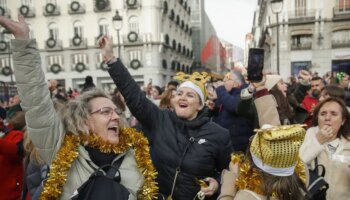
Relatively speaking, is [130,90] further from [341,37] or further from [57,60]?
[57,60]

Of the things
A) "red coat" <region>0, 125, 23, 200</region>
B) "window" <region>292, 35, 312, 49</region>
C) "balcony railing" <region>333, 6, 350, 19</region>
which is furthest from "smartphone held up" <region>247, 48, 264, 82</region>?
"balcony railing" <region>333, 6, 350, 19</region>

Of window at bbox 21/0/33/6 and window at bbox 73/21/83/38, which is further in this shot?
window at bbox 21/0/33/6

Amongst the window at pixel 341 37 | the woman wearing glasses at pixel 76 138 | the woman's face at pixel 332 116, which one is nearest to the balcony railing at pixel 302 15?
the window at pixel 341 37

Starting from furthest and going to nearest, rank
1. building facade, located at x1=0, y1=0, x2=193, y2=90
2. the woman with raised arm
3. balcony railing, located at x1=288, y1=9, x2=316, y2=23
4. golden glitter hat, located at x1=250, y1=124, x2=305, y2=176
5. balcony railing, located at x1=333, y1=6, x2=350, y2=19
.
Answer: building facade, located at x1=0, y1=0, x2=193, y2=90
balcony railing, located at x1=288, y1=9, x2=316, y2=23
balcony railing, located at x1=333, y1=6, x2=350, y2=19
the woman with raised arm
golden glitter hat, located at x1=250, y1=124, x2=305, y2=176

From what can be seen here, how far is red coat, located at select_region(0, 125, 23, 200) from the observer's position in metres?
3.59

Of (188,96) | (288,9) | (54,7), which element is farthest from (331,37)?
(188,96)

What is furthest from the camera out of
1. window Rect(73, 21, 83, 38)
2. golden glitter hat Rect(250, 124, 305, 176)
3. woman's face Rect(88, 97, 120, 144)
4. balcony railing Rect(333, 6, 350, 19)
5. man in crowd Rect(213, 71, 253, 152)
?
window Rect(73, 21, 83, 38)

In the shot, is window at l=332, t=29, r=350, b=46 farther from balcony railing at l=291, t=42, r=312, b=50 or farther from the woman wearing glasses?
the woman wearing glasses

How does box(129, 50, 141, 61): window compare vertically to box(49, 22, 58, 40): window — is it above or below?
below

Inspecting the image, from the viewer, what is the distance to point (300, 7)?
31859 millimetres

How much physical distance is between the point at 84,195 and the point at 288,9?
3302cm

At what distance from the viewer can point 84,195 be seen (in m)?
2.35

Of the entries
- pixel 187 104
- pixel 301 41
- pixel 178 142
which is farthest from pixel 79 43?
pixel 178 142

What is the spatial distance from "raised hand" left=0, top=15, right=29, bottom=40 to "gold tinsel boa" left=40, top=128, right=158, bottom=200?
0.79 metres
